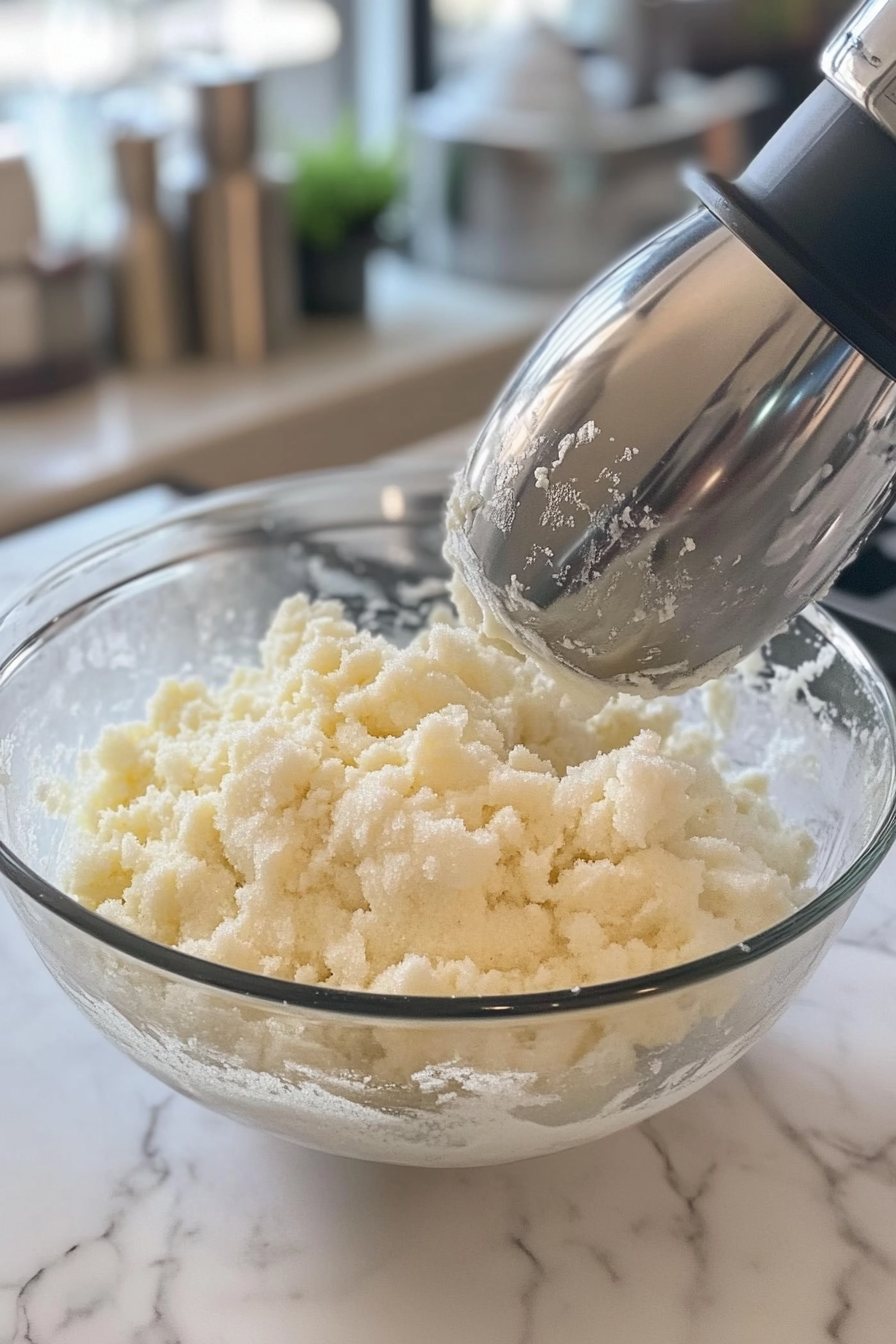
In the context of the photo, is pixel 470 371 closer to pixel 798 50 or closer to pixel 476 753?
pixel 798 50

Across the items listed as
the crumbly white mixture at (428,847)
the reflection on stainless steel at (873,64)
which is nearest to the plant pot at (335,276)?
the crumbly white mixture at (428,847)

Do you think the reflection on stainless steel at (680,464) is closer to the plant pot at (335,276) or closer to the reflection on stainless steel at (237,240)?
the reflection on stainless steel at (237,240)

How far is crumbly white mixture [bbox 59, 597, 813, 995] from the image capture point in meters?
0.59

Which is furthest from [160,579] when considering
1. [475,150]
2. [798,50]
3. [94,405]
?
[798,50]

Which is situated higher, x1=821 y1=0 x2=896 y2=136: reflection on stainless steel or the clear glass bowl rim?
x1=821 y1=0 x2=896 y2=136: reflection on stainless steel

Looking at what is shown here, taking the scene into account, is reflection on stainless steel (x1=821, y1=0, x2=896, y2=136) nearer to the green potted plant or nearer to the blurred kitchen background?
the blurred kitchen background

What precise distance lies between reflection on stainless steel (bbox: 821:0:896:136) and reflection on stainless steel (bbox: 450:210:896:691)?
0.22ft

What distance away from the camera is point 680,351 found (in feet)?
1.84

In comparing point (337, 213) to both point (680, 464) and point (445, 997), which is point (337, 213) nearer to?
point (680, 464)

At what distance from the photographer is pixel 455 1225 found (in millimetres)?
604

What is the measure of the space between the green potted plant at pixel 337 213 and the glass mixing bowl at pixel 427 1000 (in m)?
1.21

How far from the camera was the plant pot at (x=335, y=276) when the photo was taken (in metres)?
2.00

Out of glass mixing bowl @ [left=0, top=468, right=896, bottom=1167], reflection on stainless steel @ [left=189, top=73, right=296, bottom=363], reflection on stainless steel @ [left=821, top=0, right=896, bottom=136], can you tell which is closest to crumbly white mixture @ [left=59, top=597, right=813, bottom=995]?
glass mixing bowl @ [left=0, top=468, right=896, bottom=1167]

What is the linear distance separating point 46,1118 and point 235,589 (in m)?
0.38
